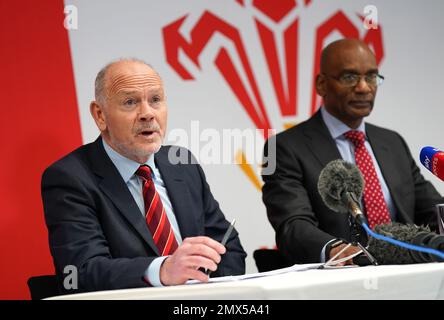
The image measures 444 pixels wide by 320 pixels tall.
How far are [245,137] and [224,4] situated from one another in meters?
0.81

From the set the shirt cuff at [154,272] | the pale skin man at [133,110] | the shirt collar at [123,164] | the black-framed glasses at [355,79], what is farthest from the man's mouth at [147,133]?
the black-framed glasses at [355,79]

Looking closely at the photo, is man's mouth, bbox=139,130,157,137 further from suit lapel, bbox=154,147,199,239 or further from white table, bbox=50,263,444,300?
white table, bbox=50,263,444,300

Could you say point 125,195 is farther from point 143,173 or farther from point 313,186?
point 313,186

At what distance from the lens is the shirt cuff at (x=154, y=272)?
1.98 metres

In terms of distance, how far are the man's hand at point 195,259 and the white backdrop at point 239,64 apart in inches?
70.4

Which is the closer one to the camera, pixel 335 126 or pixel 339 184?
pixel 339 184

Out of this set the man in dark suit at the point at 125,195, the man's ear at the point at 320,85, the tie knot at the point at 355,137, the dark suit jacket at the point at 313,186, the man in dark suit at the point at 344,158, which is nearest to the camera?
the man in dark suit at the point at 125,195

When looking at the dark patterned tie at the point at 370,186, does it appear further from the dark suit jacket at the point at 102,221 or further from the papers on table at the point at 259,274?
the papers on table at the point at 259,274

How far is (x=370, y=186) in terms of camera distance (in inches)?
136

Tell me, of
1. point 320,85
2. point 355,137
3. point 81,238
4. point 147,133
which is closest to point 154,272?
point 81,238

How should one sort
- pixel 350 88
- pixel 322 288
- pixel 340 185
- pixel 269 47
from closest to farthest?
1. pixel 322 288
2. pixel 340 185
3. pixel 350 88
4. pixel 269 47

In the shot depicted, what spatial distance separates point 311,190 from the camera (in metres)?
3.41

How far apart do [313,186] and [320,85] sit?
0.72 metres
